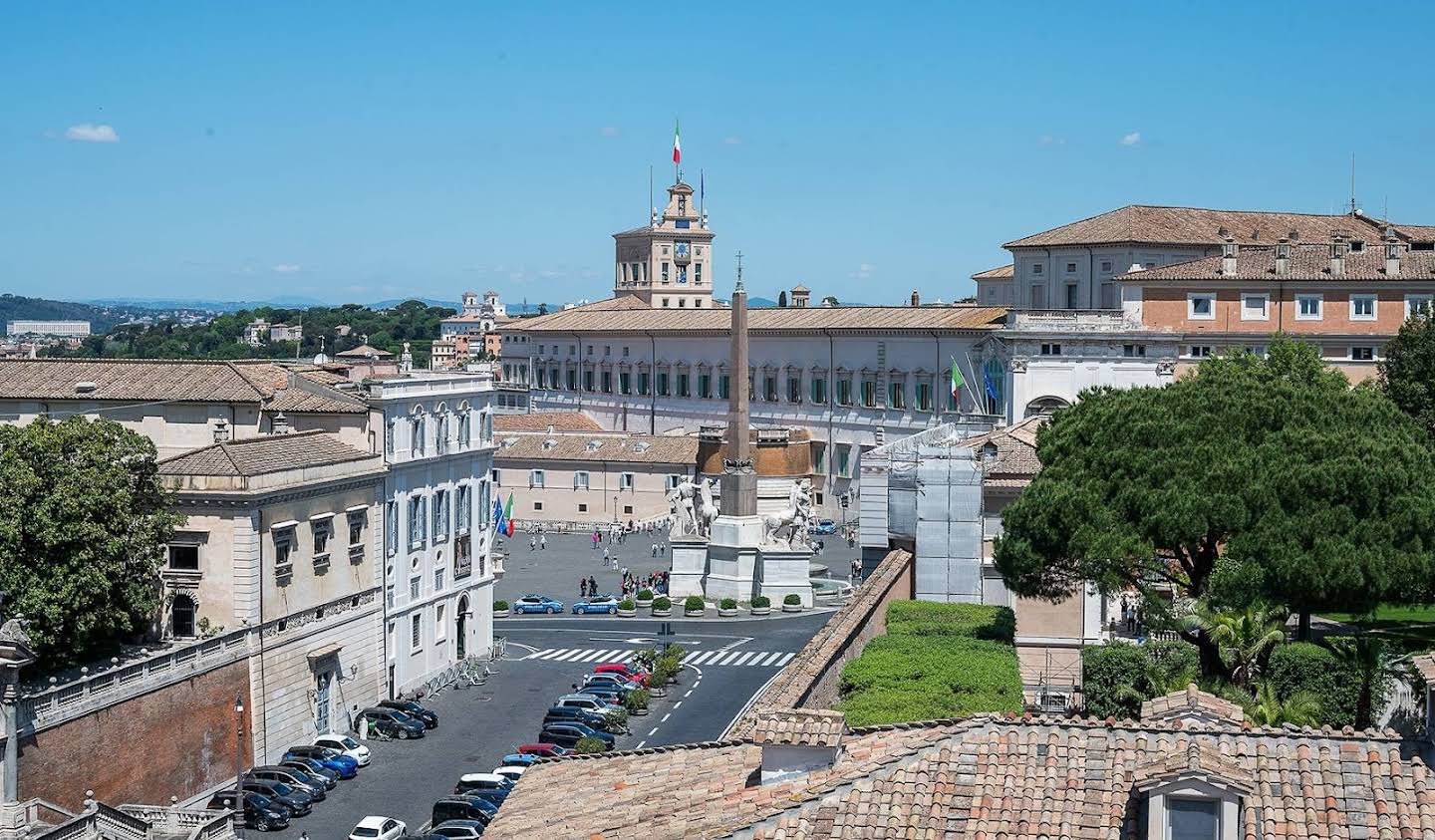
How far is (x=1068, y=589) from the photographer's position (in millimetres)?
32688

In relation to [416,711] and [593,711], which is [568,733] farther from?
[416,711]

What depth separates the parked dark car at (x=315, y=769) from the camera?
3870 centimetres

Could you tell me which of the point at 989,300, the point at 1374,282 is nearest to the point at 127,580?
the point at 1374,282

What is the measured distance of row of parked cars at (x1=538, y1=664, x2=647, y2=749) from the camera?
42.9 metres

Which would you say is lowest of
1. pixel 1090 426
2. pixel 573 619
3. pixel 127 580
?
pixel 573 619

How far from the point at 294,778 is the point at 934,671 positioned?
1562 centimetres

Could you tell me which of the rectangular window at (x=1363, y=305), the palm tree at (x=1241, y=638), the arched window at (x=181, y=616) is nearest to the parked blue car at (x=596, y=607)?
the arched window at (x=181, y=616)

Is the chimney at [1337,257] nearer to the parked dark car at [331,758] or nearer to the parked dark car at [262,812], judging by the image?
the parked dark car at [331,758]

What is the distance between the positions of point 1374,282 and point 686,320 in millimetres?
48410

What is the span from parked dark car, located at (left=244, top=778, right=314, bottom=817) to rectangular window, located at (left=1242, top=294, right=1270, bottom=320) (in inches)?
1580

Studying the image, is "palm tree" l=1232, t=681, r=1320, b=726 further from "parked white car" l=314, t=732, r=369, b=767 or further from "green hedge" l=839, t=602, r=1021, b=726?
"parked white car" l=314, t=732, r=369, b=767

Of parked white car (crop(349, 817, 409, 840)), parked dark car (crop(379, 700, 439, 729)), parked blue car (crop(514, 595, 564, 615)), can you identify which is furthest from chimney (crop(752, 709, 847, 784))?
parked blue car (crop(514, 595, 564, 615))

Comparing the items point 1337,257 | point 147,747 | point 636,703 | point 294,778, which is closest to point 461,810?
point 294,778

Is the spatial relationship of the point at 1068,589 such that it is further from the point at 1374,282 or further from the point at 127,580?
the point at 1374,282
